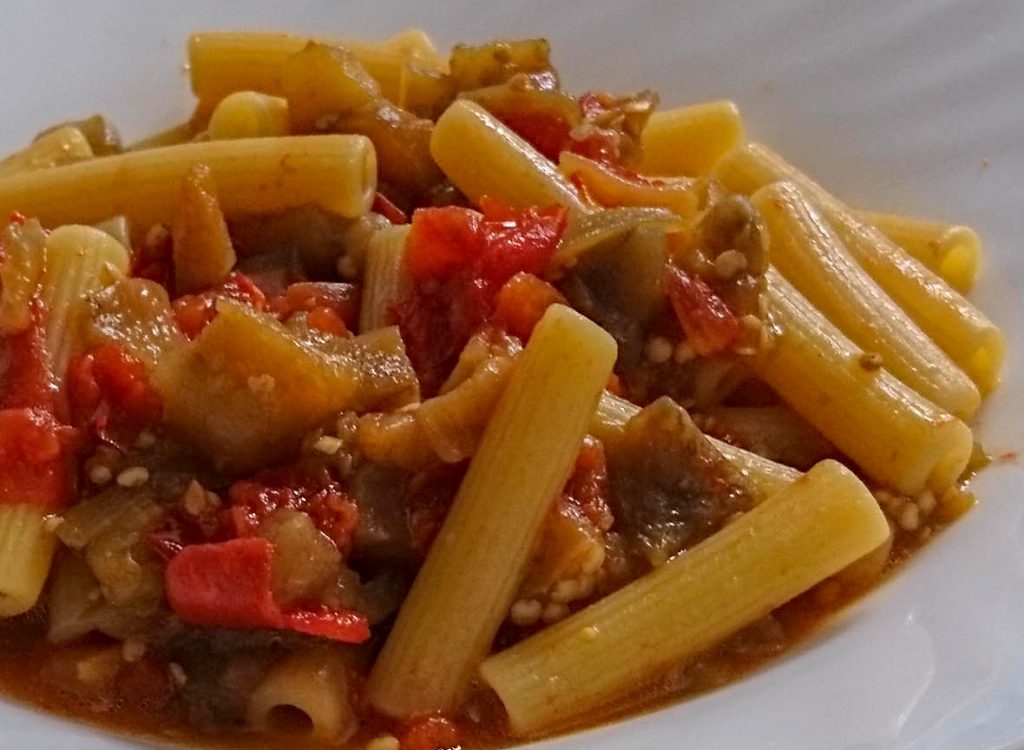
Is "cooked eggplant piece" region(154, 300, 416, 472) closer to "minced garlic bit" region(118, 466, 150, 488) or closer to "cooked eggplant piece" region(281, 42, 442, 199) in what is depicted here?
"minced garlic bit" region(118, 466, 150, 488)

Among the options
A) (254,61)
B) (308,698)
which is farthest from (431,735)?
(254,61)

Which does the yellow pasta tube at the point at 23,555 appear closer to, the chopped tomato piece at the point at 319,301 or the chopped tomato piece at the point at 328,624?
the chopped tomato piece at the point at 328,624

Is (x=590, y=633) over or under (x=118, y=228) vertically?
under

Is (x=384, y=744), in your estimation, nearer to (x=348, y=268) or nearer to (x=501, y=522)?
(x=501, y=522)

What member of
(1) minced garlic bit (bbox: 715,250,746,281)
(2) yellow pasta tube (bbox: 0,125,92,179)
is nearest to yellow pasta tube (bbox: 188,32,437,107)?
(2) yellow pasta tube (bbox: 0,125,92,179)

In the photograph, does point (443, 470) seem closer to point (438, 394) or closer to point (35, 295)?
point (438, 394)

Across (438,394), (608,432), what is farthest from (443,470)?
(608,432)

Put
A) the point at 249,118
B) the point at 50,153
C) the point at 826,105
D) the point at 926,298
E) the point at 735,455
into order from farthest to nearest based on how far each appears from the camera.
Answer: the point at 826,105, the point at 50,153, the point at 249,118, the point at 926,298, the point at 735,455
